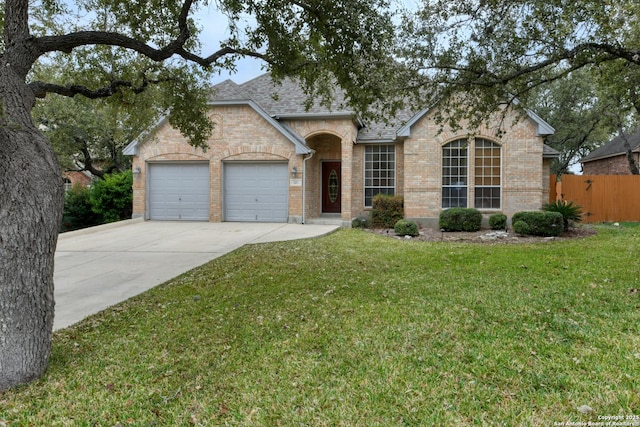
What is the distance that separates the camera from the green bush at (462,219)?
1367 cm

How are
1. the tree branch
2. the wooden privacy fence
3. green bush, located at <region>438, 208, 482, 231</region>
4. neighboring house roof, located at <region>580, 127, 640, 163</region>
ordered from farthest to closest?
neighboring house roof, located at <region>580, 127, 640, 163</region> < the wooden privacy fence < green bush, located at <region>438, 208, 482, 231</region> < the tree branch

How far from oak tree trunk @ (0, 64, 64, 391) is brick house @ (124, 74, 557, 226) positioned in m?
12.0

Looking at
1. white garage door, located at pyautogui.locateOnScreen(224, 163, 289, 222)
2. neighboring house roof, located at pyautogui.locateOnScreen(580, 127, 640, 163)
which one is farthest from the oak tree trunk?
neighboring house roof, located at pyautogui.locateOnScreen(580, 127, 640, 163)

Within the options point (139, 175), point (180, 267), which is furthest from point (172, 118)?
point (139, 175)

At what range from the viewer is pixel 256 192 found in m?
16.0

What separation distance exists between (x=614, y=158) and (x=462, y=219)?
58.9 feet

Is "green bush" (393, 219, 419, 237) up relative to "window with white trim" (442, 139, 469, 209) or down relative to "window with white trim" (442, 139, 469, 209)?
down

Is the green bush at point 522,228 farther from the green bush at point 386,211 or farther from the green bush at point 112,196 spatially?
the green bush at point 112,196

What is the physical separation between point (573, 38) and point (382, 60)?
3.21m

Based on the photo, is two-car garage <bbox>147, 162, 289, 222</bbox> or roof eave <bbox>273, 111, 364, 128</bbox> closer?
roof eave <bbox>273, 111, 364, 128</bbox>

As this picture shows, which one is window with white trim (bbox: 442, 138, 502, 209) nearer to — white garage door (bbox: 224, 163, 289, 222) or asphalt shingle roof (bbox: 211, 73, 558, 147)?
asphalt shingle roof (bbox: 211, 73, 558, 147)

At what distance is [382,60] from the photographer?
7082 mm

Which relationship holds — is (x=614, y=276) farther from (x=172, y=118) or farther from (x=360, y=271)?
(x=172, y=118)

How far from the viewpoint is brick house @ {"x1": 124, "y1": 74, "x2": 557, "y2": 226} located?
47.7 ft
